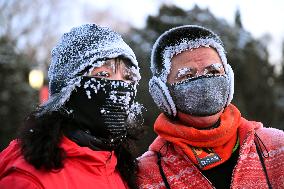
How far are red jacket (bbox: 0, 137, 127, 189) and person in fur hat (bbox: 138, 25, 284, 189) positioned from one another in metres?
0.42

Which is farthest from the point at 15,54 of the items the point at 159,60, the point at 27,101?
the point at 159,60

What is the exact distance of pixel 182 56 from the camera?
320 centimetres

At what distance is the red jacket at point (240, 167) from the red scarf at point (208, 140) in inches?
2.2

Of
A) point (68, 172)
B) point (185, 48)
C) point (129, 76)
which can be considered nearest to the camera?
point (68, 172)

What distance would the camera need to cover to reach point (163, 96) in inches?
126

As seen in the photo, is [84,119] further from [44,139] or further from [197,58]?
[197,58]

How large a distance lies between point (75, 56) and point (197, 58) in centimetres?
84

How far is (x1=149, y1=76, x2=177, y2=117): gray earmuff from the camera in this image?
3164 millimetres

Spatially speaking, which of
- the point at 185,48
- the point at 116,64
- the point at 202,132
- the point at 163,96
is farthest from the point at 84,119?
the point at 185,48

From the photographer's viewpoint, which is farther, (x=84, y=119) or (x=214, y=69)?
(x=214, y=69)

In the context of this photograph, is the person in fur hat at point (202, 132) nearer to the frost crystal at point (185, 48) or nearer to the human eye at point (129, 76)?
the frost crystal at point (185, 48)

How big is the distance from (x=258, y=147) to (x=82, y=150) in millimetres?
1138

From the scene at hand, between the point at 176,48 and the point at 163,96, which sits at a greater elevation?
the point at 176,48

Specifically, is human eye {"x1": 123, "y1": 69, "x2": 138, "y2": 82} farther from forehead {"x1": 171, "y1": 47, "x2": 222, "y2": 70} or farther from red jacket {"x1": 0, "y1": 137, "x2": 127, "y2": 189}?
red jacket {"x1": 0, "y1": 137, "x2": 127, "y2": 189}
